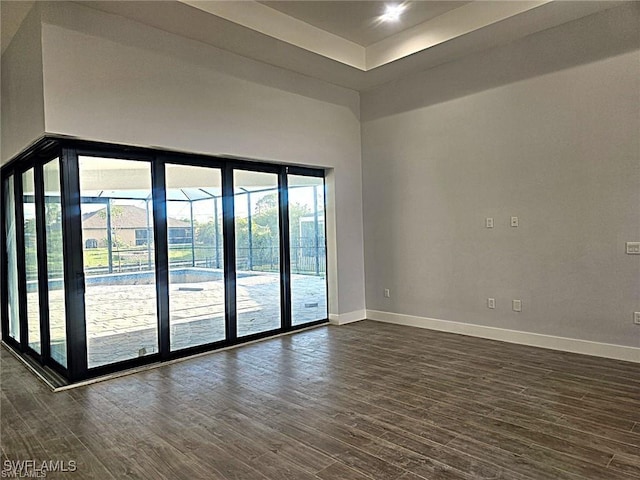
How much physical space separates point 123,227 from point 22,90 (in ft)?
5.54

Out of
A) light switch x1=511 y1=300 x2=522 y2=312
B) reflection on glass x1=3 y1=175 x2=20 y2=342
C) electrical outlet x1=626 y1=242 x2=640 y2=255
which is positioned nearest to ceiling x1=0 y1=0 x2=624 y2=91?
reflection on glass x1=3 y1=175 x2=20 y2=342

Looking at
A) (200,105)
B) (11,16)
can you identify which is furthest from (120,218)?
(11,16)

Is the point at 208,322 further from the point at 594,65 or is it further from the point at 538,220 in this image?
the point at 594,65

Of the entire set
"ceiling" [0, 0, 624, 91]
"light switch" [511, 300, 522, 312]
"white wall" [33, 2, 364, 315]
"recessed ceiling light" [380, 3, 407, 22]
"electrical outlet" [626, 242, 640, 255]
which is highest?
"recessed ceiling light" [380, 3, 407, 22]

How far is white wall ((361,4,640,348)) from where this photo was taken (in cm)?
430

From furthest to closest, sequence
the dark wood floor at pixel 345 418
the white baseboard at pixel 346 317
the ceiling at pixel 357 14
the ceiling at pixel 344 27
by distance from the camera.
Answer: the white baseboard at pixel 346 317 → the ceiling at pixel 357 14 → the ceiling at pixel 344 27 → the dark wood floor at pixel 345 418

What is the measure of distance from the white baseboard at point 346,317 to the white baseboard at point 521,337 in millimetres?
200

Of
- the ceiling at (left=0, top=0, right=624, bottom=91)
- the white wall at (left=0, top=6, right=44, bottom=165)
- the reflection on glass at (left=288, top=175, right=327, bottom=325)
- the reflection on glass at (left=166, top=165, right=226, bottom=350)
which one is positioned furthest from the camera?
the reflection on glass at (left=288, top=175, right=327, bottom=325)

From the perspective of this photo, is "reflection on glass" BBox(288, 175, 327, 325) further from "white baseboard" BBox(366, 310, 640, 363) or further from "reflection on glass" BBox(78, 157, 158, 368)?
"reflection on glass" BBox(78, 157, 158, 368)

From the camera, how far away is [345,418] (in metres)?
3.18

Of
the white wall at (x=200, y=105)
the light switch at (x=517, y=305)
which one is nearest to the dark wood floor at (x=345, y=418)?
the light switch at (x=517, y=305)

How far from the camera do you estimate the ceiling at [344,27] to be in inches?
163

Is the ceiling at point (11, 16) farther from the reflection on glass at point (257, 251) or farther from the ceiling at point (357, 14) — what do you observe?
the reflection on glass at point (257, 251)

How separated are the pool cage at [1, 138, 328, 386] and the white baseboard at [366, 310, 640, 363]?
146cm
